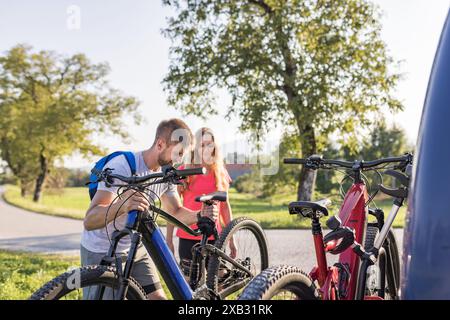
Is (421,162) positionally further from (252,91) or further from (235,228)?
(252,91)

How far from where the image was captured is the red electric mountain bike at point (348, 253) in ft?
7.59

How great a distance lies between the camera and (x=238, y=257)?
4379 mm

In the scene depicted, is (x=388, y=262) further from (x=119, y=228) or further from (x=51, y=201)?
(x=51, y=201)

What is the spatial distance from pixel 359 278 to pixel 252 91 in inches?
529

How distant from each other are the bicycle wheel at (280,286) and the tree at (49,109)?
1194 inches

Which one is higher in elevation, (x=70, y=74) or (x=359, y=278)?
(x=70, y=74)

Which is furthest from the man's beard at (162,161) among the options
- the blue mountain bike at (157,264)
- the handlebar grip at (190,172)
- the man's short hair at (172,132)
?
the handlebar grip at (190,172)

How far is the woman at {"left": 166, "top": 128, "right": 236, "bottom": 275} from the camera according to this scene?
4844 mm

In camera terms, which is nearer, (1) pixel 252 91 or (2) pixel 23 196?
(1) pixel 252 91

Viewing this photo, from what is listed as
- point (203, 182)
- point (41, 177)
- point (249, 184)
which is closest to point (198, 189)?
point (203, 182)

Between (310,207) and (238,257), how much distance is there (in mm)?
1725
